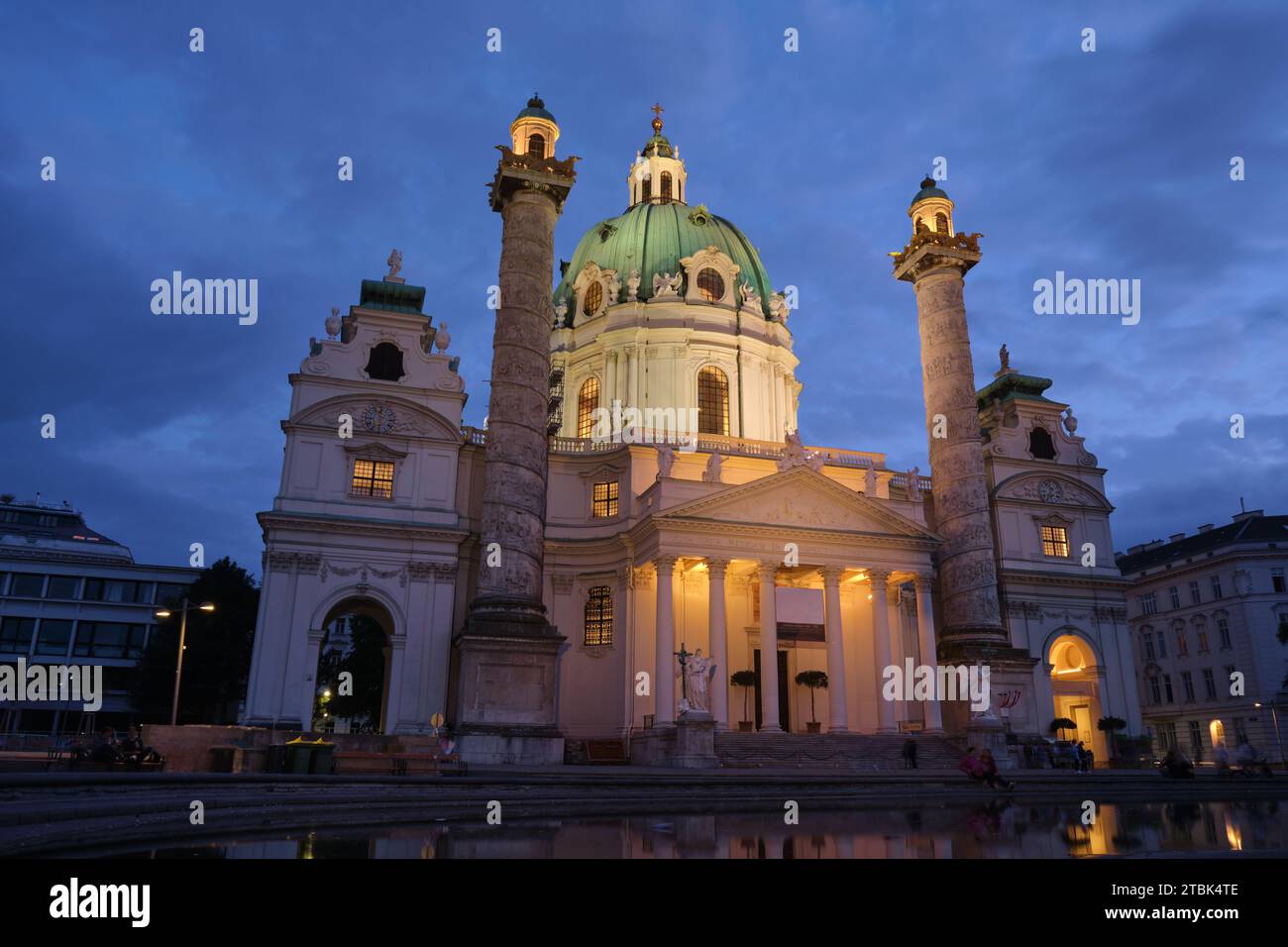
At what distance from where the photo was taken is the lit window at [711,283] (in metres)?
51.5

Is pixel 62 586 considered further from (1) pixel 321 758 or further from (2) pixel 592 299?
(1) pixel 321 758

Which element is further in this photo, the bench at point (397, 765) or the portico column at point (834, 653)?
the portico column at point (834, 653)

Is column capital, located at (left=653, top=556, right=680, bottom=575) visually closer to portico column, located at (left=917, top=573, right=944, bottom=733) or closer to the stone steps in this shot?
the stone steps

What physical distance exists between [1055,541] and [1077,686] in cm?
730

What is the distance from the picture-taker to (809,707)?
127 feet

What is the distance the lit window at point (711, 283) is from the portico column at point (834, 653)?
Result: 21.4 metres

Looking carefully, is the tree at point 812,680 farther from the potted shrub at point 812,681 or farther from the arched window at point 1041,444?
the arched window at point 1041,444

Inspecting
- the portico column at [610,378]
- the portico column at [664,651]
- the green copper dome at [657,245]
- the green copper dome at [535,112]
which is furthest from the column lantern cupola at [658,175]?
the portico column at [664,651]

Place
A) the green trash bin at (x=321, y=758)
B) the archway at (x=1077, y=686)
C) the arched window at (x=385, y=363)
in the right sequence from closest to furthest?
the green trash bin at (x=321, y=758) < the arched window at (x=385, y=363) < the archway at (x=1077, y=686)

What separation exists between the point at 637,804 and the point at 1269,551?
2182 inches

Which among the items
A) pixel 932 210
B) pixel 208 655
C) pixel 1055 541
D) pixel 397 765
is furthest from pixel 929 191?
pixel 208 655

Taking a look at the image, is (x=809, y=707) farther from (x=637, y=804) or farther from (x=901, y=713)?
(x=637, y=804)

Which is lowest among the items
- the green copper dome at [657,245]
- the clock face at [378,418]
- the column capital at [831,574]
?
the column capital at [831,574]
